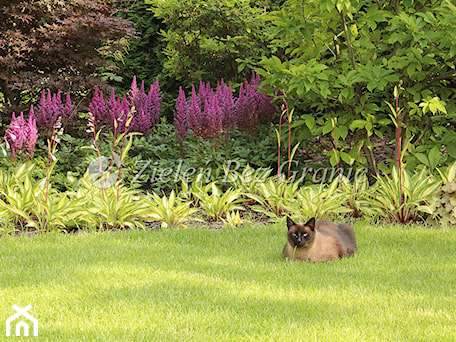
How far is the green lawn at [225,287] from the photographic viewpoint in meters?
3.48

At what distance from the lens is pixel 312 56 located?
7750 mm

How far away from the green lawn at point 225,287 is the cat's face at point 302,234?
18 centimetres

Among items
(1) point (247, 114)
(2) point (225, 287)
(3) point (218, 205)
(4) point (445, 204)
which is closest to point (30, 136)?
(3) point (218, 205)

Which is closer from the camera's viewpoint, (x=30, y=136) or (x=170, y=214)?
(x=170, y=214)

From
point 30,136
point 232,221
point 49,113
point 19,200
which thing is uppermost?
point 49,113

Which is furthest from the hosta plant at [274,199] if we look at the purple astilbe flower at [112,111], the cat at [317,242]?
the purple astilbe flower at [112,111]

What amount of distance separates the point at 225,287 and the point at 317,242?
1096mm

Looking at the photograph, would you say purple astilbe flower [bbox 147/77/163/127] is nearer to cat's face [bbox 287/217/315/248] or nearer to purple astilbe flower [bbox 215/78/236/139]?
purple astilbe flower [bbox 215/78/236/139]

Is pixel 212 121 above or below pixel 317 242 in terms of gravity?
above

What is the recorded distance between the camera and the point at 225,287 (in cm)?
429

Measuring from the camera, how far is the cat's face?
489cm

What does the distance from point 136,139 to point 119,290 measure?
179 inches

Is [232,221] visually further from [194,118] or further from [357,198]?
[194,118]

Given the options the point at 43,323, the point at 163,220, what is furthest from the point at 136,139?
the point at 43,323
